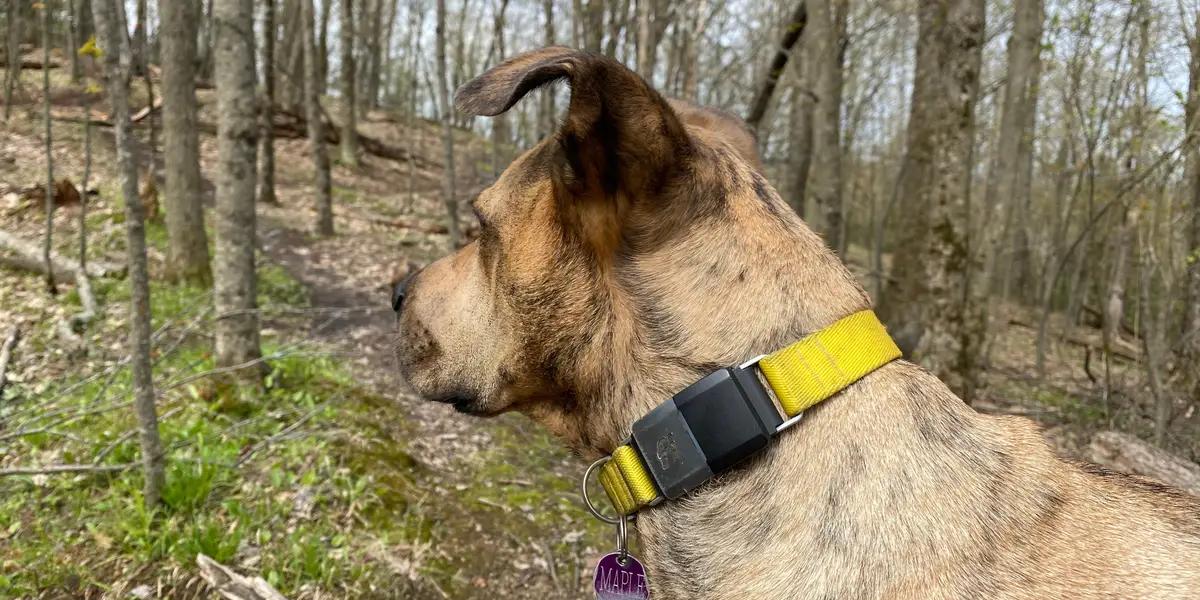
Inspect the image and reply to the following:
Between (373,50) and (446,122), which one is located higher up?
(373,50)

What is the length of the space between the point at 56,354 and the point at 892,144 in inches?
1406

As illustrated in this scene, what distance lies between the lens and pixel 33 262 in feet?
25.2

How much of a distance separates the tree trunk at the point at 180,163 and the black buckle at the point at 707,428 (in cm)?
872

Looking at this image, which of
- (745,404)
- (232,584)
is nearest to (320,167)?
(232,584)

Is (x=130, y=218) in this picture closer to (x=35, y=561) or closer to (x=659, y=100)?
(x=35, y=561)

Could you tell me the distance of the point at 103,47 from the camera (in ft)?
10.6

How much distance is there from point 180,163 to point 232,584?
7.09 metres

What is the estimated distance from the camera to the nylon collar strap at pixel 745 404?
158 centimetres

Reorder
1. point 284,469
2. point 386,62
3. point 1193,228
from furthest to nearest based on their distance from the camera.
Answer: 1. point 386,62
2. point 1193,228
3. point 284,469

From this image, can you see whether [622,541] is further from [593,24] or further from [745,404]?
[593,24]

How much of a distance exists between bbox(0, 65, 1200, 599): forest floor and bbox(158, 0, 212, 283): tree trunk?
0.41 meters

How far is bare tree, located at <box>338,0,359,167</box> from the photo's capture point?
1711 cm

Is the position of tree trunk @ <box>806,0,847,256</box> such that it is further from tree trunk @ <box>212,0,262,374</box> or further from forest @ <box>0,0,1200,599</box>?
tree trunk @ <box>212,0,262,374</box>

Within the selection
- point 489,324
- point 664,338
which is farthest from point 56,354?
point 664,338
